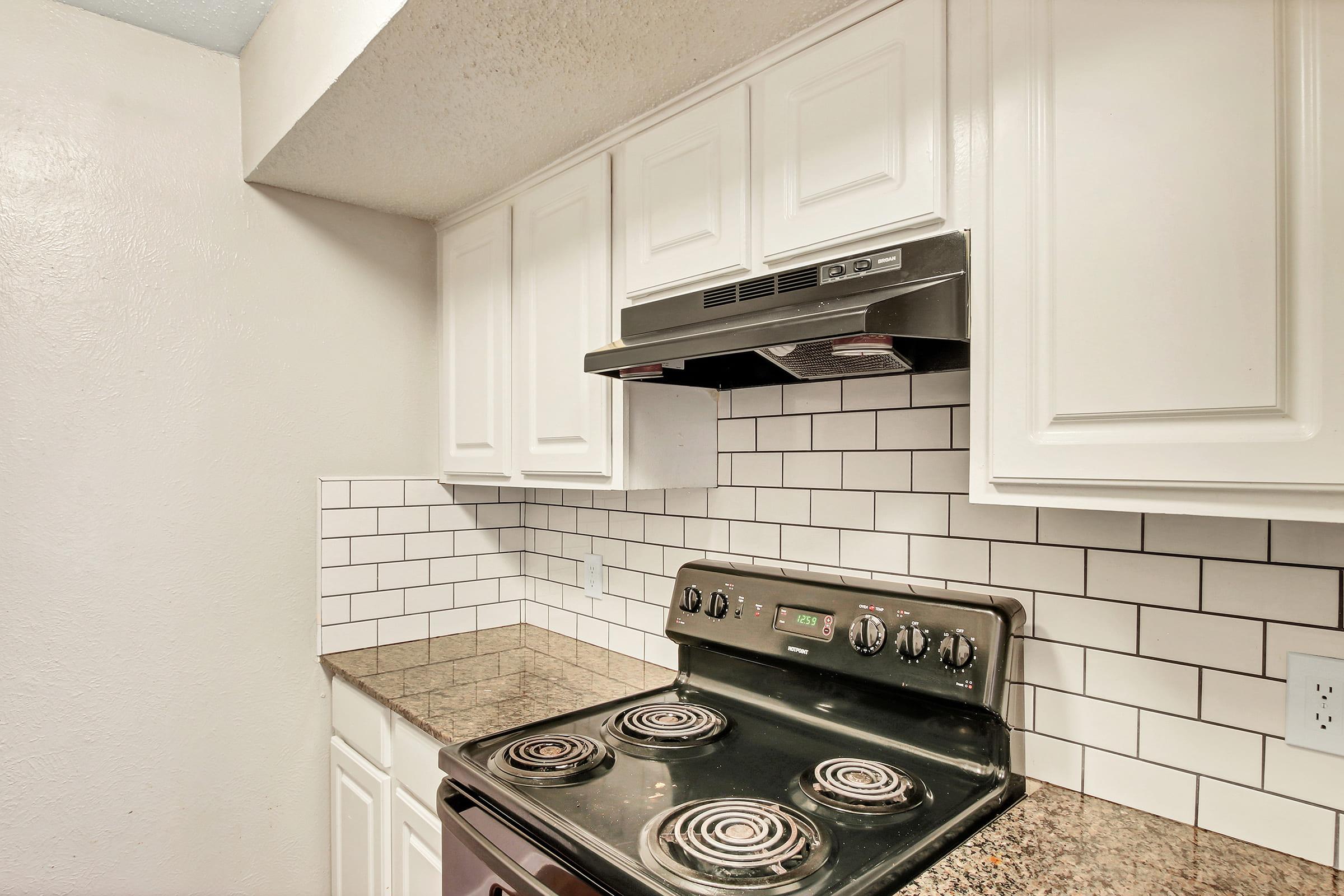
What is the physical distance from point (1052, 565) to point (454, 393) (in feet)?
5.50

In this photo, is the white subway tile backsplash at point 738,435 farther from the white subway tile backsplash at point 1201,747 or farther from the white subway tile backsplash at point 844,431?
the white subway tile backsplash at point 1201,747

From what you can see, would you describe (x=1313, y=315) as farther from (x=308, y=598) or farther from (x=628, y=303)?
(x=308, y=598)

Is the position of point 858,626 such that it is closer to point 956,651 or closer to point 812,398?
point 956,651

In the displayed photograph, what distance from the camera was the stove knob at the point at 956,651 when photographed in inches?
45.9

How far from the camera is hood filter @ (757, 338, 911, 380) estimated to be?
119 cm

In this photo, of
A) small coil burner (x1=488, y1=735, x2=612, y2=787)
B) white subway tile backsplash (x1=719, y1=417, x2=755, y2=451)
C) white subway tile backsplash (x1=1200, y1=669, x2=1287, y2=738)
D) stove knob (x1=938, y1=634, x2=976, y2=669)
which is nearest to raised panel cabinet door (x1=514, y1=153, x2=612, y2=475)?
white subway tile backsplash (x1=719, y1=417, x2=755, y2=451)

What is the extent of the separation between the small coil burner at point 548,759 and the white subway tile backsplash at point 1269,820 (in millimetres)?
919

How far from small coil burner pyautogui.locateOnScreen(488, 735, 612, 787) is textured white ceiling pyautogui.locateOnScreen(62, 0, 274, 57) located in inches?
69.3

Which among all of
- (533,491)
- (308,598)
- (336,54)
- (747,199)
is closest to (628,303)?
(747,199)

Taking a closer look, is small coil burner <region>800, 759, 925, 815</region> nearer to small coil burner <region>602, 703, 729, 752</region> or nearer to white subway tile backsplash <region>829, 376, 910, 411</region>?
small coil burner <region>602, 703, 729, 752</region>

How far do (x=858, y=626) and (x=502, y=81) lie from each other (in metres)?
1.27

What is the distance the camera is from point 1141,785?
1123 mm

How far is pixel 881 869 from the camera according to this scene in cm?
91

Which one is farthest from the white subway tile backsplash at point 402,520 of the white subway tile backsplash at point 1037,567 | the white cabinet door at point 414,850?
the white subway tile backsplash at point 1037,567
